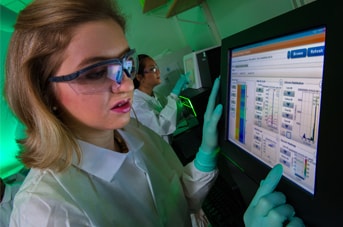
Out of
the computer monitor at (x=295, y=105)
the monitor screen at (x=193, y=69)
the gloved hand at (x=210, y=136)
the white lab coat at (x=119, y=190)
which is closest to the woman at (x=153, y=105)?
the monitor screen at (x=193, y=69)

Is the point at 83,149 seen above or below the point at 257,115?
below

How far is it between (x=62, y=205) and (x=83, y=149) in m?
0.17

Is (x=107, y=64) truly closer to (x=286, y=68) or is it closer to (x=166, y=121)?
(x=286, y=68)

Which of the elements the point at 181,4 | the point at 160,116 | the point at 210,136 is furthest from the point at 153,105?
the point at 210,136

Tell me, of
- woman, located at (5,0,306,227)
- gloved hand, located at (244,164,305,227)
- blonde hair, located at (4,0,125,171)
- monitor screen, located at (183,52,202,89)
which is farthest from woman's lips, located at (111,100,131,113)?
monitor screen, located at (183,52,202,89)

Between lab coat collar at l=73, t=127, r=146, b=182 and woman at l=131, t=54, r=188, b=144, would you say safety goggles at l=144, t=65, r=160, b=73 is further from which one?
lab coat collar at l=73, t=127, r=146, b=182

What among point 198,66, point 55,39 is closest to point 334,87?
point 55,39

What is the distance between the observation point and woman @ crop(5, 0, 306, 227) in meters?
0.55

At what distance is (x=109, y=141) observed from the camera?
79cm

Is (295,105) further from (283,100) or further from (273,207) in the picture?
(273,207)

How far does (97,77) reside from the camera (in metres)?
0.58

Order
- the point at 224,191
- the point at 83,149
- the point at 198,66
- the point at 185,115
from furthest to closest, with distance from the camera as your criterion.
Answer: the point at 185,115 < the point at 198,66 < the point at 224,191 < the point at 83,149

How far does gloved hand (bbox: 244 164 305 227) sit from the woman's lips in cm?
41

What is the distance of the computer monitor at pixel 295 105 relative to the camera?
33 centimetres
